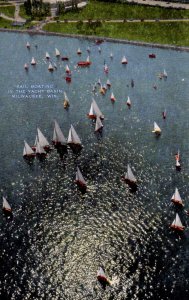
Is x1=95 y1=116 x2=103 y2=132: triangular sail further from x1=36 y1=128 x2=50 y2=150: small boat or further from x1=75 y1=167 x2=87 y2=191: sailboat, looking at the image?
x1=75 y1=167 x2=87 y2=191: sailboat

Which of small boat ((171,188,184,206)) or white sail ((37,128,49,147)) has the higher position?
white sail ((37,128,49,147))

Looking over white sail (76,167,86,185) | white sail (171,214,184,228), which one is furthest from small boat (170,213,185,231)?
white sail (76,167,86,185)

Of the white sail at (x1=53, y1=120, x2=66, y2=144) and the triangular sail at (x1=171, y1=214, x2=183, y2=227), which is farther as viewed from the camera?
the white sail at (x1=53, y1=120, x2=66, y2=144)

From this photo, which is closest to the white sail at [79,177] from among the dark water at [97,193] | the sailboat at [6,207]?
the dark water at [97,193]

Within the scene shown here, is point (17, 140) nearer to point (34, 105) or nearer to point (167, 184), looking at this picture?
point (34, 105)

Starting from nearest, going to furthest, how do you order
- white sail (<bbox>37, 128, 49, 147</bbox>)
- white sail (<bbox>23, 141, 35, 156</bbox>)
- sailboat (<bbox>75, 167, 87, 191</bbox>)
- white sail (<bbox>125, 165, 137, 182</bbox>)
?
white sail (<bbox>125, 165, 137, 182</bbox>) → sailboat (<bbox>75, 167, 87, 191</bbox>) → white sail (<bbox>23, 141, 35, 156</bbox>) → white sail (<bbox>37, 128, 49, 147</bbox>)

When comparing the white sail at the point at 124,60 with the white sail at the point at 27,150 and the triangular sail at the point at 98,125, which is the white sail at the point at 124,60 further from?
the white sail at the point at 27,150

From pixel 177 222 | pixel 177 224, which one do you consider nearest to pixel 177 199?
pixel 177 222
